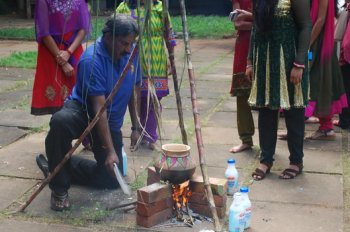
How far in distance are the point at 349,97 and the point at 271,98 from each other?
6.51ft

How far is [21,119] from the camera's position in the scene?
20.2 ft

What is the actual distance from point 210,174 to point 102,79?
50.5 inches

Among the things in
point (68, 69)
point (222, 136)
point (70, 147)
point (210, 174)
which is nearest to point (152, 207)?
point (70, 147)

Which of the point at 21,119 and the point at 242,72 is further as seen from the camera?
the point at 21,119

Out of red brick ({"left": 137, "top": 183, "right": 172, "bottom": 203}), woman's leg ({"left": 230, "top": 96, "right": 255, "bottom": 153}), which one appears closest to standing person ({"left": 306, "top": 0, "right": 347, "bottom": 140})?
woman's leg ({"left": 230, "top": 96, "right": 255, "bottom": 153})

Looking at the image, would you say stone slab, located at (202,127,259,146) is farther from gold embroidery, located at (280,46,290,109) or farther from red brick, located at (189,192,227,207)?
red brick, located at (189,192,227,207)

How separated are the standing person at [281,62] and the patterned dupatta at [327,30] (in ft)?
2.67

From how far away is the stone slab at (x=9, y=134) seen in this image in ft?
17.5

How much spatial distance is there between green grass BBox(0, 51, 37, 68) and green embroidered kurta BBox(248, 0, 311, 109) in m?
6.27

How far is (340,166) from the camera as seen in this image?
4703 mm

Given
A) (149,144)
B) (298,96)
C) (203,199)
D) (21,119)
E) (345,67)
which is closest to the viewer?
(203,199)

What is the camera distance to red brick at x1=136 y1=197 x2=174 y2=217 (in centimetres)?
344

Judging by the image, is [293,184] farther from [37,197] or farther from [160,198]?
[37,197]

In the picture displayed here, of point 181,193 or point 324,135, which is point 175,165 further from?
point 324,135
